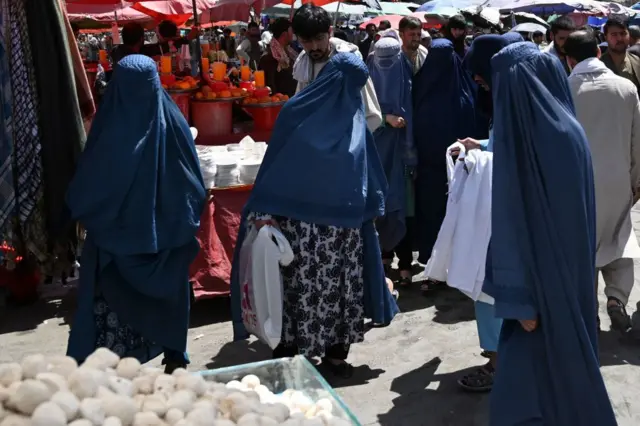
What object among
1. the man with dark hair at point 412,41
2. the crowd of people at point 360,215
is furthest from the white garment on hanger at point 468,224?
the man with dark hair at point 412,41

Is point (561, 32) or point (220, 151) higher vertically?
point (561, 32)

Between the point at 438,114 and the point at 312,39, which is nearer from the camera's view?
the point at 312,39

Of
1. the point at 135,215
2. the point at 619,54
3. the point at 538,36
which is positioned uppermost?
the point at 619,54

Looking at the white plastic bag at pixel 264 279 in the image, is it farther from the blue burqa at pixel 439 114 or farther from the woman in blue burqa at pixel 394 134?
the blue burqa at pixel 439 114

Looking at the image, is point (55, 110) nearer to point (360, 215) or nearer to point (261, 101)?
point (360, 215)

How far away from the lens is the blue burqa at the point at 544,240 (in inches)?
101

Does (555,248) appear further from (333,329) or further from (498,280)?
(333,329)

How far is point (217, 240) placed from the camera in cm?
491

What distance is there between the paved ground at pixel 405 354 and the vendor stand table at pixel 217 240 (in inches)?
10.6

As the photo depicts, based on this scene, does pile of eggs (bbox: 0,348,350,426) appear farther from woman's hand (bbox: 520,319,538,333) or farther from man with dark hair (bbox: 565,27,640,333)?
man with dark hair (bbox: 565,27,640,333)

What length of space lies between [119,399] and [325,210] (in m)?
2.09

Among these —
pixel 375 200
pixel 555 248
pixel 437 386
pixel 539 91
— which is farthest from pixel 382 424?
pixel 539 91

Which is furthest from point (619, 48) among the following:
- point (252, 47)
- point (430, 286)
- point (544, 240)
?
point (252, 47)

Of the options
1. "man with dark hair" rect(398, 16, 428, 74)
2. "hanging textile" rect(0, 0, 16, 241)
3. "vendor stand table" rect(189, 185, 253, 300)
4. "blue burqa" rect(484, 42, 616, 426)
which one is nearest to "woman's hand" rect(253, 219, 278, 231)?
"vendor stand table" rect(189, 185, 253, 300)
